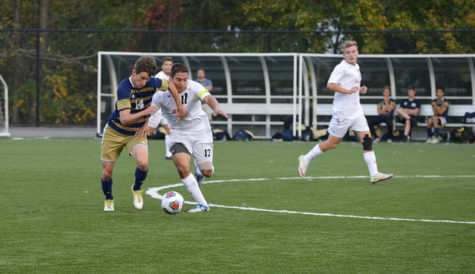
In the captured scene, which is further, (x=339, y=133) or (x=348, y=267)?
(x=339, y=133)

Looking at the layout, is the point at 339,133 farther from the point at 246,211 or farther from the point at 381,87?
the point at 381,87

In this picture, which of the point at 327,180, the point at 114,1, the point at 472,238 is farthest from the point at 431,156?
the point at 114,1

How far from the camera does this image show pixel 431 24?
34.9 meters

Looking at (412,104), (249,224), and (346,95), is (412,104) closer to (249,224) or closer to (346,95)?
(346,95)

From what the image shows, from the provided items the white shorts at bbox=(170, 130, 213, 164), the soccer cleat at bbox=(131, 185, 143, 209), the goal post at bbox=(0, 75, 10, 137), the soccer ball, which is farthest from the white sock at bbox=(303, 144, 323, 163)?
the goal post at bbox=(0, 75, 10, 137)

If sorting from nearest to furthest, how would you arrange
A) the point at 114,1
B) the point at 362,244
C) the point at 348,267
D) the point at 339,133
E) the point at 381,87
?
1. the point at 348,267
2. the point at 362,244
3. the point at 339,133
4. the point at 381,87
5. the point at 114,1

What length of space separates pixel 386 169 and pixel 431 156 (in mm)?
3784

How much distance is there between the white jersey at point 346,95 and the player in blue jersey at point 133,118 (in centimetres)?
396

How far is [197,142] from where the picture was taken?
9.45 metres

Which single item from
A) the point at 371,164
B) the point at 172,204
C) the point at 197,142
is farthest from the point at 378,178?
the point at 172,204

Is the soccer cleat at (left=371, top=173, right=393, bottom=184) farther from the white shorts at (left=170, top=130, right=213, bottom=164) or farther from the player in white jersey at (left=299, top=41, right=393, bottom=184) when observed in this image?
the white shorts at (left=170, top=130, right=213, bottom=164)

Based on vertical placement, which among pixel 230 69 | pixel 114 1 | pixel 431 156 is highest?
pixel 114 1

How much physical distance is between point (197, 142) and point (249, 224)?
73.7 inches

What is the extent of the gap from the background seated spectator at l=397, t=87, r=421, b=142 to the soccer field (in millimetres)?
9663
